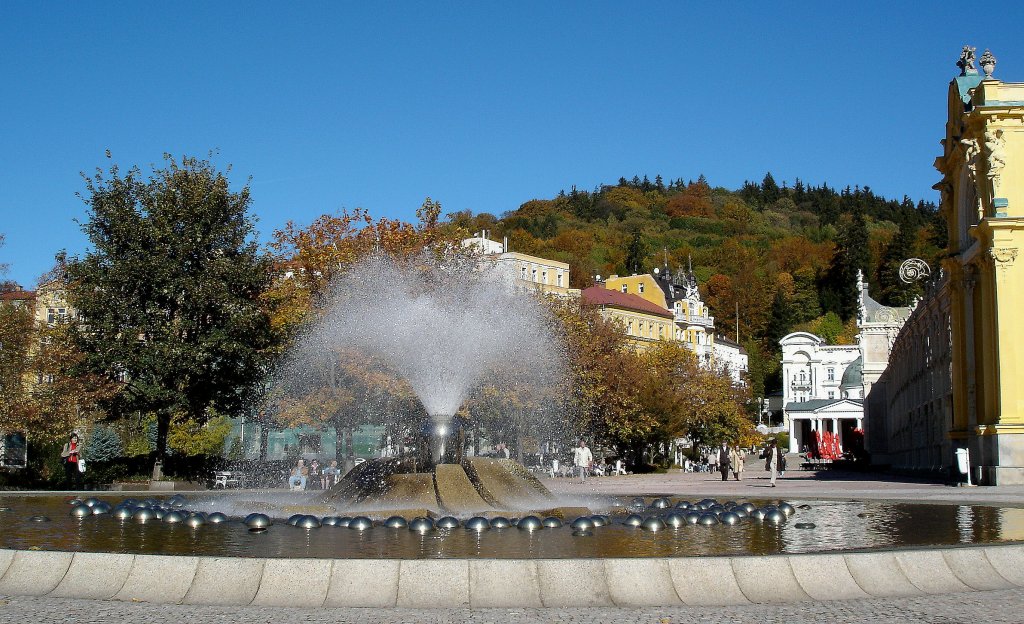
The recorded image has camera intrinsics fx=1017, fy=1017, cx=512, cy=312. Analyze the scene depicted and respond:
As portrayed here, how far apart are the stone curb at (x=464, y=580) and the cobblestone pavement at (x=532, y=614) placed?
0.15m

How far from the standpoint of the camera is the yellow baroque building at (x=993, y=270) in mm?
34938

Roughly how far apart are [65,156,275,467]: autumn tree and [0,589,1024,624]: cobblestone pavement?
2899 cm

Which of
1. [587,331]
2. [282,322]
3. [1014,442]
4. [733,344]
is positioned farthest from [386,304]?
[733,344]

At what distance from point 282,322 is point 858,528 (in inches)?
1288

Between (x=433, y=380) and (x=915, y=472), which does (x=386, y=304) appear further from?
(x=915, y=472)

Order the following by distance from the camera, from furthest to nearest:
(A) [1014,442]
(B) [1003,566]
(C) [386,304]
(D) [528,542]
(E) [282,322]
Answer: (E) [282,322]
(A) [1014,442]
(C) [386,304]
(D) [528,542]
(B) [1003,566]

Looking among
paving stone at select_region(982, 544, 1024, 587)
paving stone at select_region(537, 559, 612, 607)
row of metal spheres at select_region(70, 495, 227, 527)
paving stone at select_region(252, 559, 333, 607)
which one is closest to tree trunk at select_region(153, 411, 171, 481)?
row of metal spheres at select_region(70, 495, 227, 527)

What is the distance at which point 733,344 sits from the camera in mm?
157125

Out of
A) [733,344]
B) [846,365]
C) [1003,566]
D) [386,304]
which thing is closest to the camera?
[1003,566]

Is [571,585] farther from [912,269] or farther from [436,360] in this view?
[912,269]

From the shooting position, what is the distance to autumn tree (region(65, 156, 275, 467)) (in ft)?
125

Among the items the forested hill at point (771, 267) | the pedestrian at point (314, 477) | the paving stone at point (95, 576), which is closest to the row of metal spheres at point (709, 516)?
the paving stone at point (95, 576)

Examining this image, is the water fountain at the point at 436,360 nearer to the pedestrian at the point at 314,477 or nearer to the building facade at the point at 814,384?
the pedestrian at the point at 314,477

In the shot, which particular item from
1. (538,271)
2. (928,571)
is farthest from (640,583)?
(538,271)
